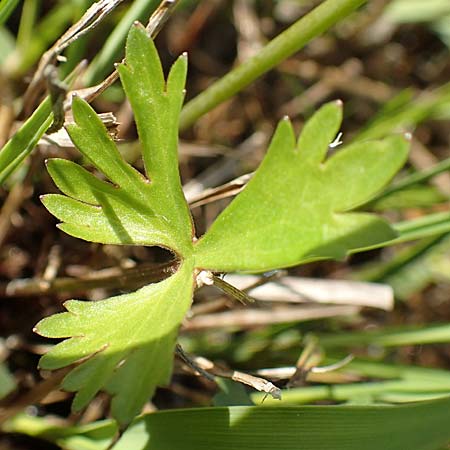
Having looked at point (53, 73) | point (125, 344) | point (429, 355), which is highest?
point (53, 73)

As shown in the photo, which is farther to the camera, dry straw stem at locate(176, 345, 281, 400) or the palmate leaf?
dry straw stem at locate(176, 345, 281, 400)

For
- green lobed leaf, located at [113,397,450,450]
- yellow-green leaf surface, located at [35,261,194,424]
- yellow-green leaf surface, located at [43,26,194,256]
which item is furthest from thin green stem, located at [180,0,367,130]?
green lobed leaf, located at [113,397,450,450]

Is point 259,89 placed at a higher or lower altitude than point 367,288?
higher

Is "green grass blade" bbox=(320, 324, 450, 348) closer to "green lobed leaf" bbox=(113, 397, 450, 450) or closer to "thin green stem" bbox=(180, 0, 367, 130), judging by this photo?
"green lobed leaf" bbox=(113, 397, 450, 450)

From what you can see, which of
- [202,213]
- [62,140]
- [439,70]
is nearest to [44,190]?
[62,140]

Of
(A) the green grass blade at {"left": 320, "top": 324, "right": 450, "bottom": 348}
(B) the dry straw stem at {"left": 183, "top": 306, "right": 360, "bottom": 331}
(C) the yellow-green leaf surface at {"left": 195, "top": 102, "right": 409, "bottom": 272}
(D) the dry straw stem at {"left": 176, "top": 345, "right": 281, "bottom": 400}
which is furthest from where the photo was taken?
(B) the dry straw stem at {"left": 183, "top": 306, "right": 360, "bottom": 331}

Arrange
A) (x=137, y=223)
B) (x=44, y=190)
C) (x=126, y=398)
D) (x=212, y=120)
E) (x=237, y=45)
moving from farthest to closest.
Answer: (x=237, y=45) < (x=212, y=120) < (x=44, y=190) < (x=137, y=223) < (x=126, y=398)

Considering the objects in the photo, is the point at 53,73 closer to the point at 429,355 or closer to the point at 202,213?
the point at 202,213
